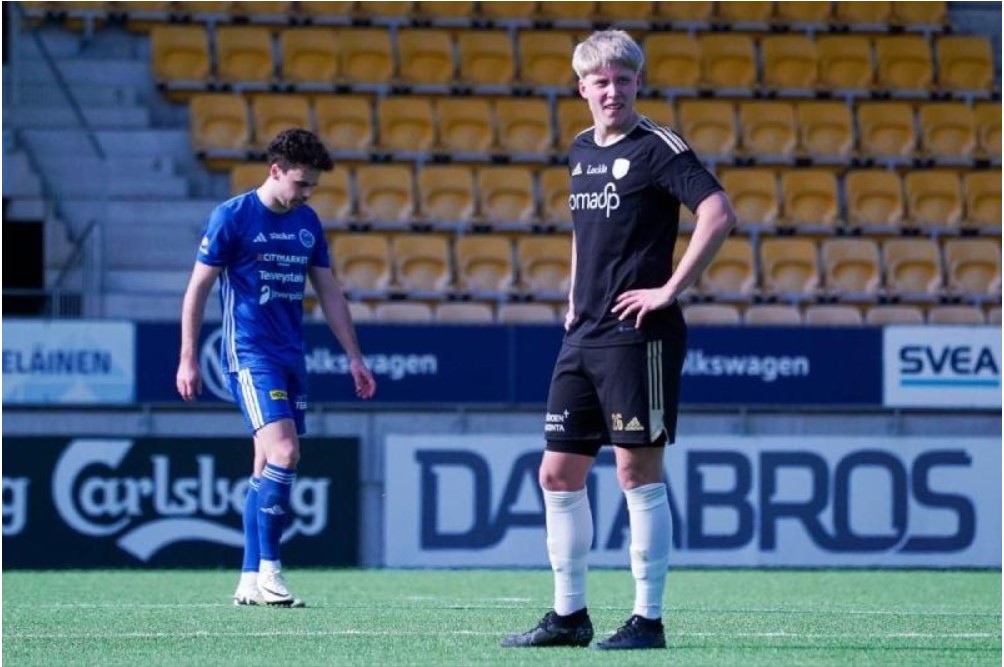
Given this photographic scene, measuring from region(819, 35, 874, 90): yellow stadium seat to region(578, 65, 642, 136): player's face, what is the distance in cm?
1319

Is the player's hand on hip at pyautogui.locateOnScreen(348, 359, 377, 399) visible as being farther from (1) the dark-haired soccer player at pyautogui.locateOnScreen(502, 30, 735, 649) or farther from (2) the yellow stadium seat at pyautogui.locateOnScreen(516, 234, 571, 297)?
(2) the yellow stadium seat at pyautogui.locateOnScreen(516, 234, 571, 297)

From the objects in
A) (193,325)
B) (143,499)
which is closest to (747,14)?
(143,499)

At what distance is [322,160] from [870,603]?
3383 mm

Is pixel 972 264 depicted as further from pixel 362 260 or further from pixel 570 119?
pixel 362 260

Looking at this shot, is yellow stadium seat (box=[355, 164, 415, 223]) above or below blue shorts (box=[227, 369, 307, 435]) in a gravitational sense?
above

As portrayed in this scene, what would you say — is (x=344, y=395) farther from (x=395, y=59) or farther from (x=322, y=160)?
(x=395, y=59)

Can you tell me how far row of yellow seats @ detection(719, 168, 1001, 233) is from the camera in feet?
57.9

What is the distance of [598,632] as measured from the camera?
706 centimetres

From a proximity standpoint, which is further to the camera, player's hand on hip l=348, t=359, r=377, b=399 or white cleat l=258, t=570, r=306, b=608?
player's hand on hip l=348, t=359, r=377, b=399

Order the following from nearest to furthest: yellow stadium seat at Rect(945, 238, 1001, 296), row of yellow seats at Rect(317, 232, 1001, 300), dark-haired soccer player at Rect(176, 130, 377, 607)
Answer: dark-haired soccer player at Rect(176, 130, 377, 607) < row of yellow seats at Rect(317, 232, 1001, 300) < yellow stadium seat at Rect(945, 238, 1001, 296)

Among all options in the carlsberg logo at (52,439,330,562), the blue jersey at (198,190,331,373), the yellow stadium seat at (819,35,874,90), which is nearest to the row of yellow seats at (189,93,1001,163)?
the yellow stadium seat at (819,35,874,90)

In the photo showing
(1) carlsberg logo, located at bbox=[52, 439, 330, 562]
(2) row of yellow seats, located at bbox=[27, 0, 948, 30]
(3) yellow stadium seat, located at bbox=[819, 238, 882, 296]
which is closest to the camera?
(1) carlsberg logo, located at bbox=[52, 439, 330, 562]

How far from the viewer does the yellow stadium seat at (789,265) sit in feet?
55.4

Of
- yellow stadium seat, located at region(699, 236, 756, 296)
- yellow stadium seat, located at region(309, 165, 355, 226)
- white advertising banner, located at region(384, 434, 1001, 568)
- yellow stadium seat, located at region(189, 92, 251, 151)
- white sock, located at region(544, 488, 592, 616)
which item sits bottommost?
white advertising banner, located at region(384, 434, 1001, 568)
